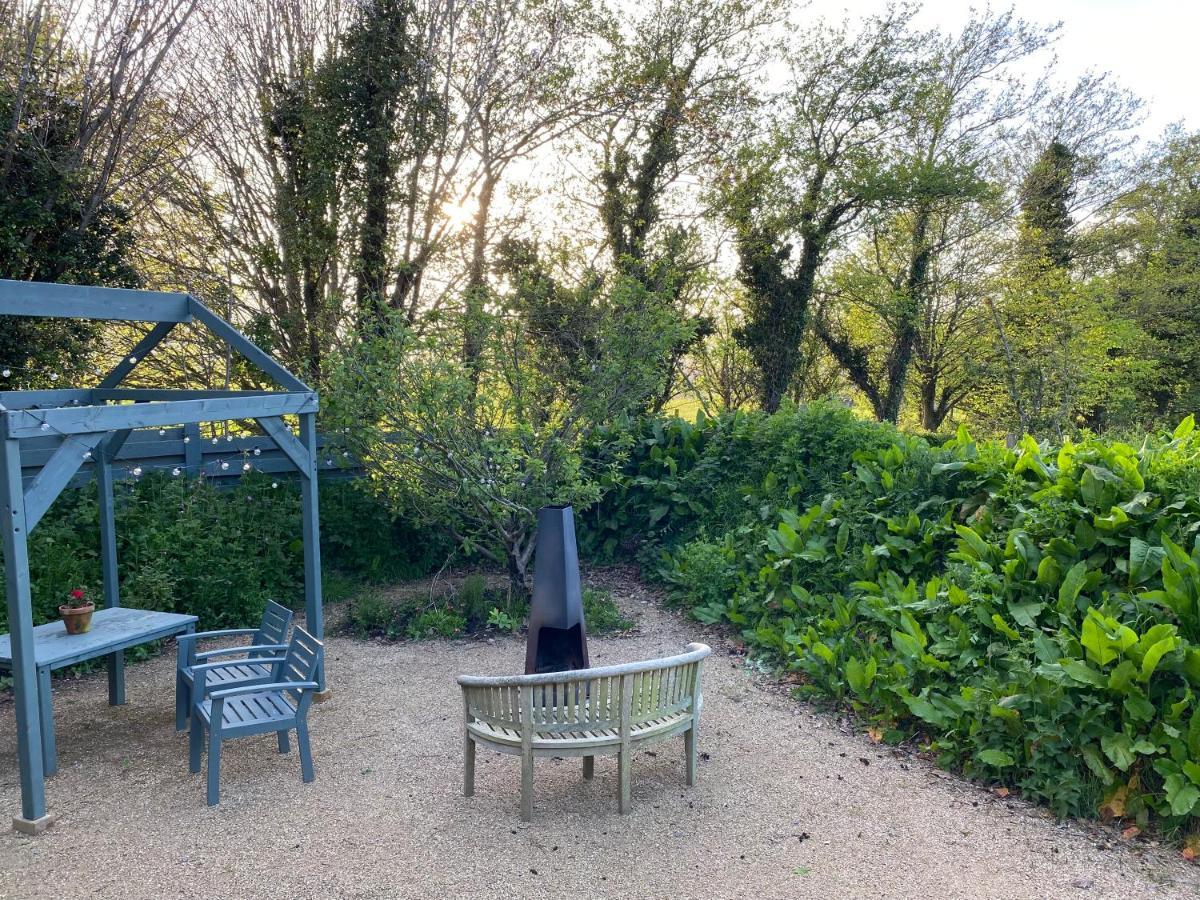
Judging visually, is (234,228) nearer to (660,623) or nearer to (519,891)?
(660,623)

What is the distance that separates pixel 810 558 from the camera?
20.9 feet

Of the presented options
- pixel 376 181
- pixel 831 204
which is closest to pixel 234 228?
pixel 376 181

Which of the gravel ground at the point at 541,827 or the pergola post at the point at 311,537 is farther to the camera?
the pergola post at the point at 311,537

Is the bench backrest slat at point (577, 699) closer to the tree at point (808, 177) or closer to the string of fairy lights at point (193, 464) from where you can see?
the string of fairy lights at point (193, 464)

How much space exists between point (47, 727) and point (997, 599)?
5.27 meters

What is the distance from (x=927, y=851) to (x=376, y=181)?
10.1m

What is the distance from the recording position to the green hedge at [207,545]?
630cm

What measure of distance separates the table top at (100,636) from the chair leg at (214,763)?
0.94m

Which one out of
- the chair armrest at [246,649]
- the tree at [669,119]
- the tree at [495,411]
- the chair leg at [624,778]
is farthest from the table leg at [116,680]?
the tree at [669,119]

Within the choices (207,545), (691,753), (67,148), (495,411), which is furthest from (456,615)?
(67,148)

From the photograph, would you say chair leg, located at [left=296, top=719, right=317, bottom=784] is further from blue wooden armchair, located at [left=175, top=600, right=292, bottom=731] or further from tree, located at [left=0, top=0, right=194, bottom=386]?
Result: tree, located at [left=0, top=0, right=194, bottom=386]

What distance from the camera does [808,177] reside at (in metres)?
18.2

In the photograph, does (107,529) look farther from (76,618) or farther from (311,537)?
(311,537)

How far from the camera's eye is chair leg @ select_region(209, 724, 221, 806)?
12.6 ft
